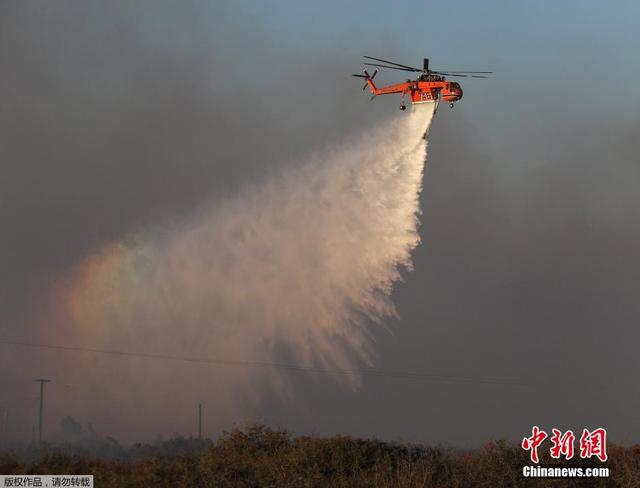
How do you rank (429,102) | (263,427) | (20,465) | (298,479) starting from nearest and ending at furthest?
(298,479), (20,465), (263,427), (429,102)

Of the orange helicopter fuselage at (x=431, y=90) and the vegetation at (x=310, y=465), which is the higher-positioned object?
the orange helicopter fuselage at (x=431, y=90)

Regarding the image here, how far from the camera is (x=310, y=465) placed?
1677 inches

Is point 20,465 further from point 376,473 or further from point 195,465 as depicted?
point 376,473

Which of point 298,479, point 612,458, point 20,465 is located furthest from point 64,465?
point 612,458

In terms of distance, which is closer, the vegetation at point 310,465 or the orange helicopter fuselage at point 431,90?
the vegetation at point 310,465

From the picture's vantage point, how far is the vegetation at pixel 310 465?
40.6 metres

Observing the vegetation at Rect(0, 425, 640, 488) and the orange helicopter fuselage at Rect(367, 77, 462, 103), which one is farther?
the orange helicopter fuselage at Rect(367, 77, 462, 103)

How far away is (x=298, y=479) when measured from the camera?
4038 centimetres

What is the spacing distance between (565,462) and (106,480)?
22.8m

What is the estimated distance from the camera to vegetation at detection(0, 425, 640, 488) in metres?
40.6

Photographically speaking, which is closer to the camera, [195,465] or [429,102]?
[195,465]

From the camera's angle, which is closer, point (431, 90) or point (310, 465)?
point (310, 465)

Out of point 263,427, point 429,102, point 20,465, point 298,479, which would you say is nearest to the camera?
point 298,479

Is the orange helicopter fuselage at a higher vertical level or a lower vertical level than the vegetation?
higher
